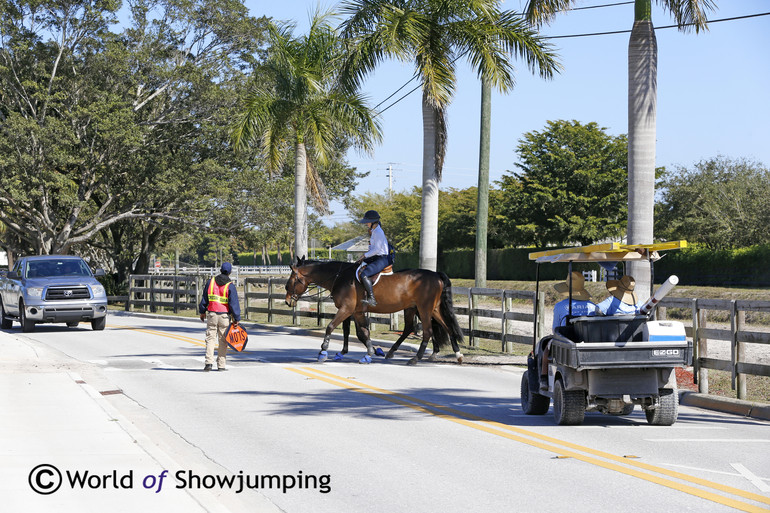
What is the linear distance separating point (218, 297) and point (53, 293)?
11289 mm

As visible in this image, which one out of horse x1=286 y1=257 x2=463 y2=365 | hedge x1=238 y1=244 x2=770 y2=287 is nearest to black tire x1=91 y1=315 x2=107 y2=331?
horse x1=286 y1=257 x2=463 y2=365

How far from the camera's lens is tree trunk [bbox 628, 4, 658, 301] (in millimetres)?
16000

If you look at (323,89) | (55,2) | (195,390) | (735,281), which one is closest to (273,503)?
(195,390)

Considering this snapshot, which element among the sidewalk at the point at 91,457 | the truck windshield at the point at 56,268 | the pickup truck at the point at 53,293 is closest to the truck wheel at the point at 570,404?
the sidewalk at the point at 91,457

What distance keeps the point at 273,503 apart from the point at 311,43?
22.7m

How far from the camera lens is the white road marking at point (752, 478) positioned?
23.4ft

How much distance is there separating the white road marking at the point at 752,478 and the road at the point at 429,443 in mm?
21

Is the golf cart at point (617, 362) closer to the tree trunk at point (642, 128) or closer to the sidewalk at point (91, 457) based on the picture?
the sidewalk at point (91, 457)

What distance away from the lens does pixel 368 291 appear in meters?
17.0

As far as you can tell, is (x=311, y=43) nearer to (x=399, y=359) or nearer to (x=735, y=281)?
(x=399, y=359)

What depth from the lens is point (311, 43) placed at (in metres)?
27.8

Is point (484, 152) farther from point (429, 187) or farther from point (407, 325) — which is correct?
point (407, 325)

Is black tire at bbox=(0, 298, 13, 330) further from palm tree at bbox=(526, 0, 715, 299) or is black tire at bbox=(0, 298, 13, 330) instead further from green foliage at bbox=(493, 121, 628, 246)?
green foliage at bbox=(493, 121, 628, 246)

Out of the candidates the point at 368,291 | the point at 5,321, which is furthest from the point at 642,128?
the point at 5,321
